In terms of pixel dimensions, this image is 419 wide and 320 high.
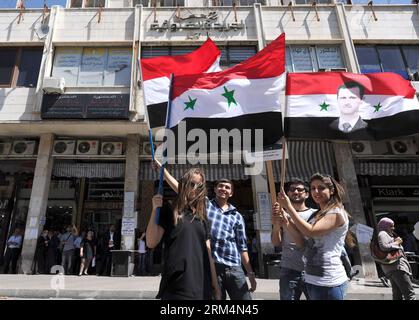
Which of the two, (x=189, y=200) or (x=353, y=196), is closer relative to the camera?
(x=189, y=200)

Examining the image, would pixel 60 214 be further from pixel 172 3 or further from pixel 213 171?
pixel 172 3

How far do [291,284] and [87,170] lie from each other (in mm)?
10394

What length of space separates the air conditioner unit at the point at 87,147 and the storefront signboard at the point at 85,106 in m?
1.48

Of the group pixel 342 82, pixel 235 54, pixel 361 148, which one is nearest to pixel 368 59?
pixel 361 148

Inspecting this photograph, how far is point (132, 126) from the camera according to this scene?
38.1 feet

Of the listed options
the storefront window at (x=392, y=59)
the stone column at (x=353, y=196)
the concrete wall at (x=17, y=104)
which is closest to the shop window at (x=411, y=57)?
the storefront window at (x=392, y=59)

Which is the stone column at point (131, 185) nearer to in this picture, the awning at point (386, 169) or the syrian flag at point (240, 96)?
the syrian flag at point (240, 96)

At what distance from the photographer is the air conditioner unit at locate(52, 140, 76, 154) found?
1234 centimetres

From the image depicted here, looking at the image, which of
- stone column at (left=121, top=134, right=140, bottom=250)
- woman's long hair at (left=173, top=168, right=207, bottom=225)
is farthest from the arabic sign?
woman's long hair at (left=173, top=168, right=207, bottom=225)

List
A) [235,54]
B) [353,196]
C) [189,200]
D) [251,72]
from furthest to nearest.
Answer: [235,54], [353,196], [251,72], [189,200]

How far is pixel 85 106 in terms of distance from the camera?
11.6 metres

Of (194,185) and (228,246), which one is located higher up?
(194,185)

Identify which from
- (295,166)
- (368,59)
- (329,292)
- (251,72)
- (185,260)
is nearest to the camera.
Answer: (185,260)

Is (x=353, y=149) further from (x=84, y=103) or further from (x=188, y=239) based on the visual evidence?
(x=188, y=239)
